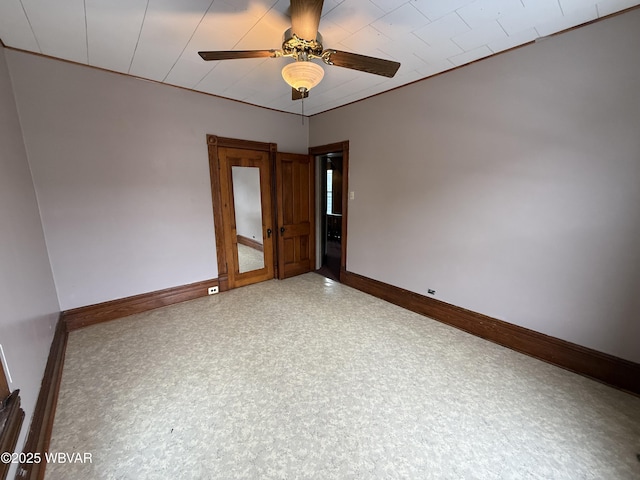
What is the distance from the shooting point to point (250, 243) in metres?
4.01

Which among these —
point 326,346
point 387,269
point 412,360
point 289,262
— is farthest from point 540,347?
point 289,262

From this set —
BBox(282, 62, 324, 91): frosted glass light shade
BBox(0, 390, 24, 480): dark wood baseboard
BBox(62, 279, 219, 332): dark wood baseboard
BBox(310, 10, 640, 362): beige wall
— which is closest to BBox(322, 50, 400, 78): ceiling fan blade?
BBox(282, 62, 324, 91): frosted glass light shade

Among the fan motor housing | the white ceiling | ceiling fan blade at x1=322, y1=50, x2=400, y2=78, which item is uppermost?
the white ceiling

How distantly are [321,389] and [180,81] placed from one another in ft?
11.3

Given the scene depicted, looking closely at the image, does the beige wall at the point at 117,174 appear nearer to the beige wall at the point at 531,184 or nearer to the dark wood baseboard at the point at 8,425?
the dark wood baseboard at the point at 8,425

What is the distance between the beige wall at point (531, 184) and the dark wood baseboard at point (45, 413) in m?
3.23

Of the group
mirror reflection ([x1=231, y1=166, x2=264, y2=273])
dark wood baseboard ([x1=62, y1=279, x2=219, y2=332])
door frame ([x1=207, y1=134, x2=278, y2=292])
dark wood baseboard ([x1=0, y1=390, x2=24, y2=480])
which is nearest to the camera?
dark wood baseboard ([x1=0, y1=390, x2=24, y2=480])

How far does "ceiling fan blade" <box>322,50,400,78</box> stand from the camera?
164 centimetres

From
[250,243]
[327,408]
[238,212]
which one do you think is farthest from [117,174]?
[327,408]

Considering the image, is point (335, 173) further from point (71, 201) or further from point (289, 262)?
point (71, 201)

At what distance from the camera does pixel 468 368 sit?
7.01 ft

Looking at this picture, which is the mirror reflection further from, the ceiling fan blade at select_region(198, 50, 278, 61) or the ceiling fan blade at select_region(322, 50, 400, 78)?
the ceiling fan blade at select_region(322, 50, 400, 78)

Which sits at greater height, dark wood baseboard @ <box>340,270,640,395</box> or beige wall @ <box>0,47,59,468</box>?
beige wall @ <box>0,47,59,468</box>

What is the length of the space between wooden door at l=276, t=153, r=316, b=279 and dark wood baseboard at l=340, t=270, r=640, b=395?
5.70 feet
